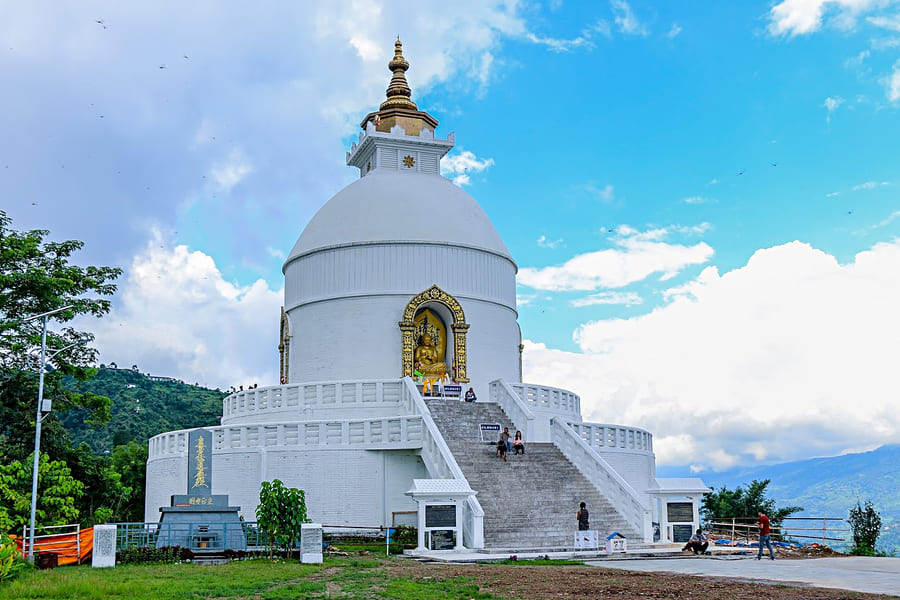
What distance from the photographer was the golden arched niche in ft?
99.1

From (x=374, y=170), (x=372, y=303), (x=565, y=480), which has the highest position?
(x=374, y=170)

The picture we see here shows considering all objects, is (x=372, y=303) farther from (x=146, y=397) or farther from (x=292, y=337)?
(x=146, y=397)

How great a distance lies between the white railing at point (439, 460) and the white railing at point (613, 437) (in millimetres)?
4169

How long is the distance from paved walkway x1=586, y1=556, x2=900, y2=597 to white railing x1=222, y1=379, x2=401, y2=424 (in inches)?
401

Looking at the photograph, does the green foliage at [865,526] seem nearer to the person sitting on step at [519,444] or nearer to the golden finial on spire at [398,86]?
the person sitting on step at [519,444]

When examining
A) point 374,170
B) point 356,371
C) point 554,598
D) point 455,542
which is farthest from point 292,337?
point 554,598

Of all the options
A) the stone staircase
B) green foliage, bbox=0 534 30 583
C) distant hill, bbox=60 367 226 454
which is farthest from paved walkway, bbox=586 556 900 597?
distant hill, bbox=60 367 226 454

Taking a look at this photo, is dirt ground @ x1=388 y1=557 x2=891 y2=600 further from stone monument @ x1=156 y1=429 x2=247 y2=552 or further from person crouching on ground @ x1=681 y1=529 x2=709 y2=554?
stone monument @ x1=156 y1=429 x2=247 y2=552

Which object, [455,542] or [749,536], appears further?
[749,536]

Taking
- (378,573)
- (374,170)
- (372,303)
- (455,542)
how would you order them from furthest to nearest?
(374,170), (372,303), (455,542), (378,573)

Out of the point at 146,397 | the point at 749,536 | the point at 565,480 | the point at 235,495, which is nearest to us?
the point at 565,480

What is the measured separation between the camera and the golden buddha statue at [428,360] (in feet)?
100

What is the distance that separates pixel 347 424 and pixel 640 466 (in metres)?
9.31

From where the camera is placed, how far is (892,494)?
5999 inches
